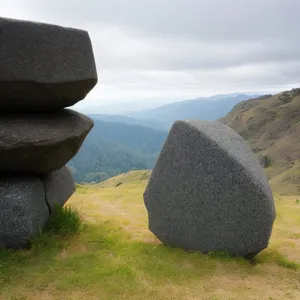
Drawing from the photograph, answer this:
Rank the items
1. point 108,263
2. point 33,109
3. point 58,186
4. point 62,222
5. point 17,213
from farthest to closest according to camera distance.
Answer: point 58,186 < point 62,222 < point 33,109 < point 17,213 < point 108,263

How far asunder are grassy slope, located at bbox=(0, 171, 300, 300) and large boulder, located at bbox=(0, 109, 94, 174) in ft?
6.82

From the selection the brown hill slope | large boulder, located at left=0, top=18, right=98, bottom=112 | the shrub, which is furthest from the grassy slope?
the brown hill slope

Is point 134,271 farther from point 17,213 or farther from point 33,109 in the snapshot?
point 33,109

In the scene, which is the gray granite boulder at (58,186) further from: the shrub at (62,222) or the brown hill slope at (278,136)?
the brown hill slope at (278,136)

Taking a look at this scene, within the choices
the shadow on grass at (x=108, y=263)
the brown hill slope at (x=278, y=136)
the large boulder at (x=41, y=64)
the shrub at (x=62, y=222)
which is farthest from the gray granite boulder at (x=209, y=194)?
the brown hill slope at (x=278, y=136)

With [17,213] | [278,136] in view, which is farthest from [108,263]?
[278,136]

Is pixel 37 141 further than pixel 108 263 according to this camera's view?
Yes

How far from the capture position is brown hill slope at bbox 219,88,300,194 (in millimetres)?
64625

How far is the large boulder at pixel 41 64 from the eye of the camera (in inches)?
333

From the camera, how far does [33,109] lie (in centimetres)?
965

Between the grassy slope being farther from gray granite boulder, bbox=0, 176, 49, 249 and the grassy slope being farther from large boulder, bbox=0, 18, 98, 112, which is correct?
large boulder, bbox=0, 18, 98, 112

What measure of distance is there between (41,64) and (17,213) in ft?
12.1

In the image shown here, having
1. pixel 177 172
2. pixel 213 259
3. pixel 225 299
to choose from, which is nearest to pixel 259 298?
pixel 225 299

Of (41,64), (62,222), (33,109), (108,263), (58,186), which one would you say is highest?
(41,64)
